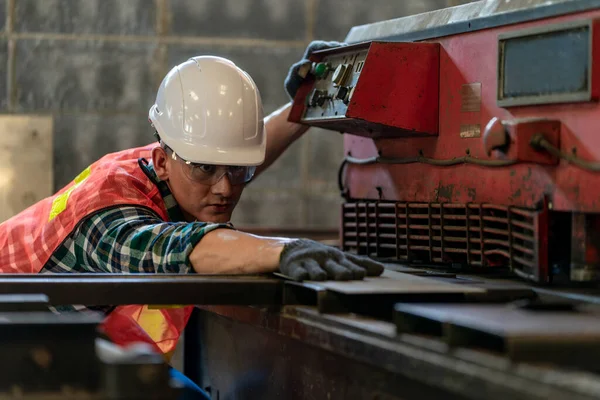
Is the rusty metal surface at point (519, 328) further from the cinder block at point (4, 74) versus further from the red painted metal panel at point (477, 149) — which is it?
the cinder block at point (4, 74)

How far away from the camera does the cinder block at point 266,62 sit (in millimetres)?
6008

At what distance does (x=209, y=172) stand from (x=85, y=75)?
10.4 ft

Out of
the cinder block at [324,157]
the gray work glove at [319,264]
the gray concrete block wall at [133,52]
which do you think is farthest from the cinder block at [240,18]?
the gray work glove at [319,264]

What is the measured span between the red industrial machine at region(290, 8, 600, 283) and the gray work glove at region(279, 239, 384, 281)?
1.42 feet

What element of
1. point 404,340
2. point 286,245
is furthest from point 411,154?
point 404,340

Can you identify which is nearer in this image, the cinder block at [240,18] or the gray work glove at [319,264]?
the gray work glove at [319,264]

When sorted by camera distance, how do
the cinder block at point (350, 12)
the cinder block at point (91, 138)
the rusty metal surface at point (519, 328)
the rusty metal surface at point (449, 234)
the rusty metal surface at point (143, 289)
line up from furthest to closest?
the cinder block at point (350, 12) < the cinder block at point (91, 138) < the rusty metal surface at point (449, 234) < the rusty metal surface at point (143, 289) < the rusty metal surface at point (519, 328)

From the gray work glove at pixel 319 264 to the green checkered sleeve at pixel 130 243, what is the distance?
27cm

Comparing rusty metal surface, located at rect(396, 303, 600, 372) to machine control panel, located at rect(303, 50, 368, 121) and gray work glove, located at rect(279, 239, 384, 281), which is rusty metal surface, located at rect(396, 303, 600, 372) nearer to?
gray work glove, located at rect(279, 239, 384, 281)

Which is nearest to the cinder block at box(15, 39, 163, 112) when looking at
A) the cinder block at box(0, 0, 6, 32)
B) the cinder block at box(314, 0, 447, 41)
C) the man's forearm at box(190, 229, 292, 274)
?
the cinder block at box(0, 0, 6, 32)

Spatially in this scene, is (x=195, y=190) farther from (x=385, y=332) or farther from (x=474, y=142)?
(x=385, y=332)

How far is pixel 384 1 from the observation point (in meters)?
6.14

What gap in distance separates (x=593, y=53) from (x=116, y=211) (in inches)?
55.4

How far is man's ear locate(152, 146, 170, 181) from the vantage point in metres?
3.10
